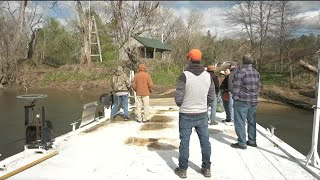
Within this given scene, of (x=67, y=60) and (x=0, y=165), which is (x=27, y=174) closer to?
(x=0, y=165)

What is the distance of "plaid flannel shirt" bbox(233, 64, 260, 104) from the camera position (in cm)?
616

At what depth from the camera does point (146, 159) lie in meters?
5.75

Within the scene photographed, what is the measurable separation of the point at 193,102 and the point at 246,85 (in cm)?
176

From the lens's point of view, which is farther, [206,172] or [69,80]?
[69,80]

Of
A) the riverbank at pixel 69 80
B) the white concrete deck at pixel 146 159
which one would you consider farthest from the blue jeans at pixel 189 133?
the riverbank at pixel 69 80

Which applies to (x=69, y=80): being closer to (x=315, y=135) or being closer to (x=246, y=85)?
(x=246, y=85)

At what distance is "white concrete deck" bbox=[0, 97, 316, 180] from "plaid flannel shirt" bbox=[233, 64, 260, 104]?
3.01ft

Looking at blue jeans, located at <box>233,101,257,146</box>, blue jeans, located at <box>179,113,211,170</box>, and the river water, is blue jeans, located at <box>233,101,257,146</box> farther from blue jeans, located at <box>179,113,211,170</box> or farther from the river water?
the river water

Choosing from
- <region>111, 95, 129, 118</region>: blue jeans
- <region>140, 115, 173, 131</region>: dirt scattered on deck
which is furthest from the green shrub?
<region>140, 115, 173, 131</region>: dirt scattered on deck

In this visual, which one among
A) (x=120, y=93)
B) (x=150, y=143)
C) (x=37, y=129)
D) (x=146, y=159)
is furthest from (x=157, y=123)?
(x=37, y=129)

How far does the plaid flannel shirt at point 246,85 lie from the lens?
616cm

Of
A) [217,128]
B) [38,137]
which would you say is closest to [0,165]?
[38,137]

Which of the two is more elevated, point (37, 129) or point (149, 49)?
point (149, 49)

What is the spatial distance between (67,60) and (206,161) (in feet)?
140
